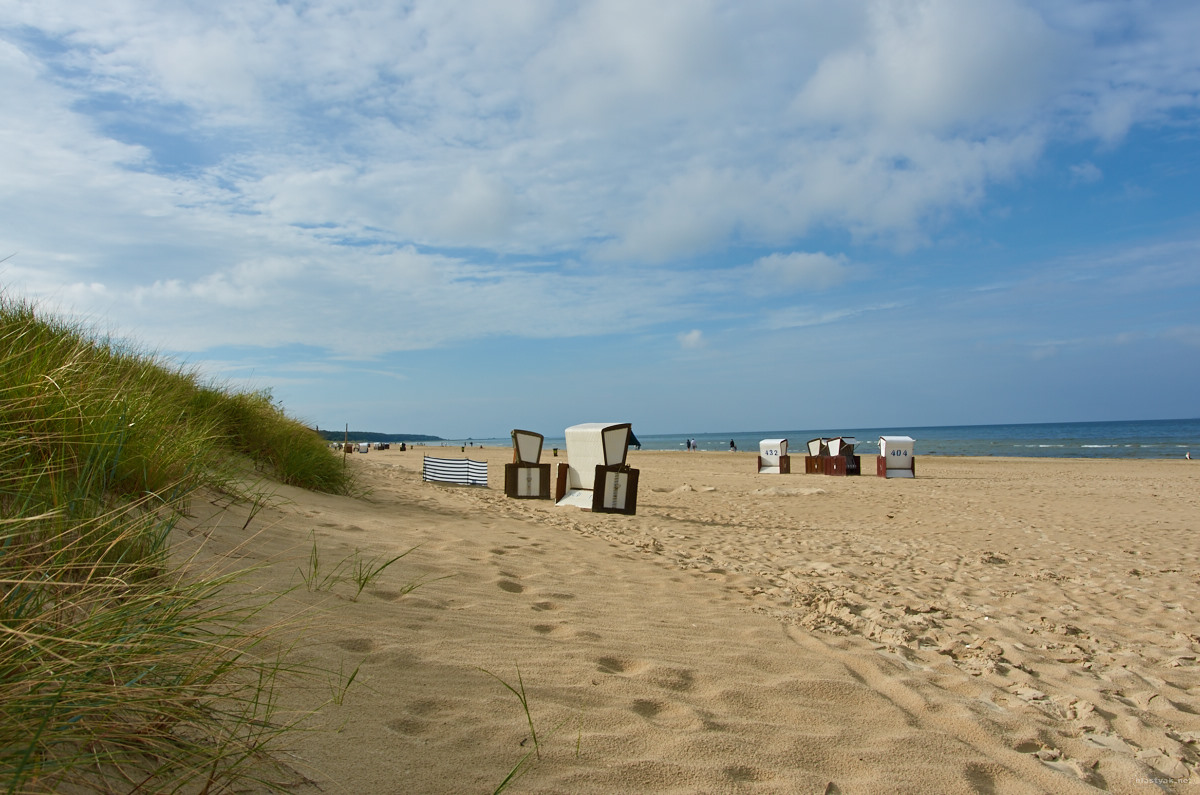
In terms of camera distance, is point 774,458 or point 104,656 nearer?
point 104,656

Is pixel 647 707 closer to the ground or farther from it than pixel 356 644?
closer to the ground

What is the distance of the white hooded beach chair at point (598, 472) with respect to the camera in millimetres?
9078

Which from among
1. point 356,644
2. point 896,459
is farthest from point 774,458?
point 356,644

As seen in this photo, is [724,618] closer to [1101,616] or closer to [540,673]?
[540,673]

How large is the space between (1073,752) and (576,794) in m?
1.87

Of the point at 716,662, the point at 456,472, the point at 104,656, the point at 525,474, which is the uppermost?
the point at 104,656

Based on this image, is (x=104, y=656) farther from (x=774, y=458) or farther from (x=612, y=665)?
(x=774, y=458)

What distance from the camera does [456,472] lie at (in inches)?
547

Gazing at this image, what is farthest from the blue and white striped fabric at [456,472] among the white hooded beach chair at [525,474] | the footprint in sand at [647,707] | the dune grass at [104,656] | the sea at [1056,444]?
the sea at [1056,444]

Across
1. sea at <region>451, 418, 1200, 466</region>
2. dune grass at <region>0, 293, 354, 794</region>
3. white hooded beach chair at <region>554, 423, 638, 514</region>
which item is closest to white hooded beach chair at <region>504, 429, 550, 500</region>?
white hooded beach chair at <region>554, 423, 638, 514</region>

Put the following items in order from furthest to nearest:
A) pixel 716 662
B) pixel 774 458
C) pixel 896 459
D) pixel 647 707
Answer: pixel 774 458 < pixel 896 459 < pixel 716 662 < pixel 647 707

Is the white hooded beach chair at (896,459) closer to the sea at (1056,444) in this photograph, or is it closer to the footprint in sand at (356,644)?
the sea at (1056,444)

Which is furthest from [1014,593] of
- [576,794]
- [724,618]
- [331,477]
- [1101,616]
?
[331,477]

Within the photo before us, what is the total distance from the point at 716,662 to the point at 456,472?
11497mm
